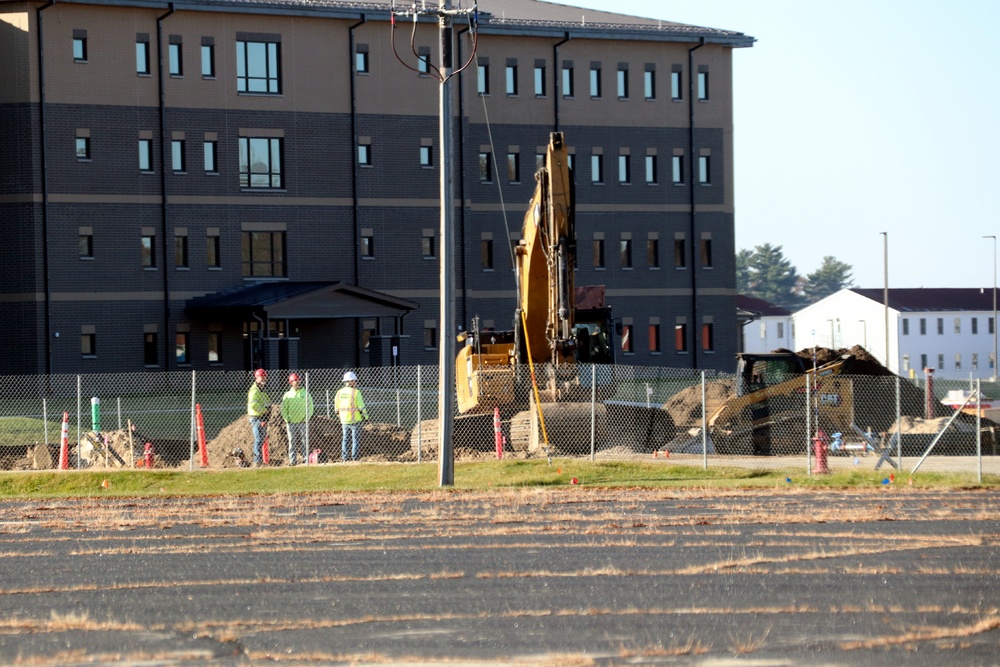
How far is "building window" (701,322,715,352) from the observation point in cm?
5993

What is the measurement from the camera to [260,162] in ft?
171

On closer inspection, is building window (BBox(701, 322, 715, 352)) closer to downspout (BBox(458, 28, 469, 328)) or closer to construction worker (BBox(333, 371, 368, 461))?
Result: downspout (BBox(458, 28, 469, 328))

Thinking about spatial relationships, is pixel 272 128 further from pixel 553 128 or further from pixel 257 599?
pixel 257 599

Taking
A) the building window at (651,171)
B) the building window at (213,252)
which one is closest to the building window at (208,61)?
the building window at (213,252)

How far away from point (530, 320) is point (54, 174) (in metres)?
26.0

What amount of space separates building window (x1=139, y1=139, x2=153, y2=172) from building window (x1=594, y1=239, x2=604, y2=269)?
17237 mm

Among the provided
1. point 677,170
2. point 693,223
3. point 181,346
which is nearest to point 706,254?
point 693,223

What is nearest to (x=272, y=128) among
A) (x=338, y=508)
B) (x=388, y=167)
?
(x=388, y=167)

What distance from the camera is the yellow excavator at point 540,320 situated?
1068 inches

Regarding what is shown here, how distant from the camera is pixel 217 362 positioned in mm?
51719

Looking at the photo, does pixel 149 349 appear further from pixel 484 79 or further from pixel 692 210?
pixel 692 210

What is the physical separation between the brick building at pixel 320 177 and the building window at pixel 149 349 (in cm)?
10

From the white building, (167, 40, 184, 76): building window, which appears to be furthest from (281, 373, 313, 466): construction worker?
the white building

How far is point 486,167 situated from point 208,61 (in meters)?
11.4
